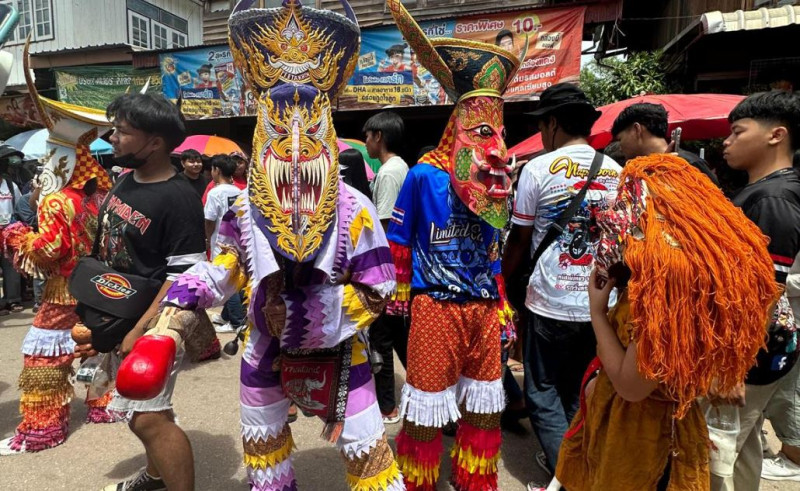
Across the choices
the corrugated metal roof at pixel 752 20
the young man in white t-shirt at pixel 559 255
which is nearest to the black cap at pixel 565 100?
the young man in white t-shirt at pixel 559 255

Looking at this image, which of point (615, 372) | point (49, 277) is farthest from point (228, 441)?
point (615, 372)

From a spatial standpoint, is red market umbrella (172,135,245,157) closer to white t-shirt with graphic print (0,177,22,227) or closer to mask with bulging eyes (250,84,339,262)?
white t-shirt with graphic print (0,177,22,227)

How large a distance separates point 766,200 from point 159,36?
18499mm

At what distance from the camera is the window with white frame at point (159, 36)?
16.1 meters

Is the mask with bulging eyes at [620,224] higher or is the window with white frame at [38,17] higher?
the window with white frame at [38,17]

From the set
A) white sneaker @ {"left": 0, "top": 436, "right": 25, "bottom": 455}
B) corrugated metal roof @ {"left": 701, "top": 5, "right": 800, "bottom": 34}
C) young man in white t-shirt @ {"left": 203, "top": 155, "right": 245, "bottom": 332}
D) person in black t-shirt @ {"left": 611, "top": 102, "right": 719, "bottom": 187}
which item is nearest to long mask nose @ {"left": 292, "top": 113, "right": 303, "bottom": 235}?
person in black t-shirt @ {"left": 611, "top": 102, "right": 719, "bottom": 187}

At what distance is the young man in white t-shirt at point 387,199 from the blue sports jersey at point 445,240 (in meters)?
0.90

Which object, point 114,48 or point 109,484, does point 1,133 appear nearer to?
point 114,48

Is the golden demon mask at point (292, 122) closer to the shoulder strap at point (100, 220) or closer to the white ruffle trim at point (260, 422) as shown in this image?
the white ruffle trim at point (260, 422)

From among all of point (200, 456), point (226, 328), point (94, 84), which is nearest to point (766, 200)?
point (200, 456)

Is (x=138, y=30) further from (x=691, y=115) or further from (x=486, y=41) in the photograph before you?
(x=691, y=115)

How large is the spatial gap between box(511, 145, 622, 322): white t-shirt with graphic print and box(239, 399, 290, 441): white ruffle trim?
1468 mm

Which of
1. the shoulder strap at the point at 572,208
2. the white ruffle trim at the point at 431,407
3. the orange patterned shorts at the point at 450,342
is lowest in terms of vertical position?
the white ruffle trim at the point at 431,407

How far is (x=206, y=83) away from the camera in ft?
32.7
